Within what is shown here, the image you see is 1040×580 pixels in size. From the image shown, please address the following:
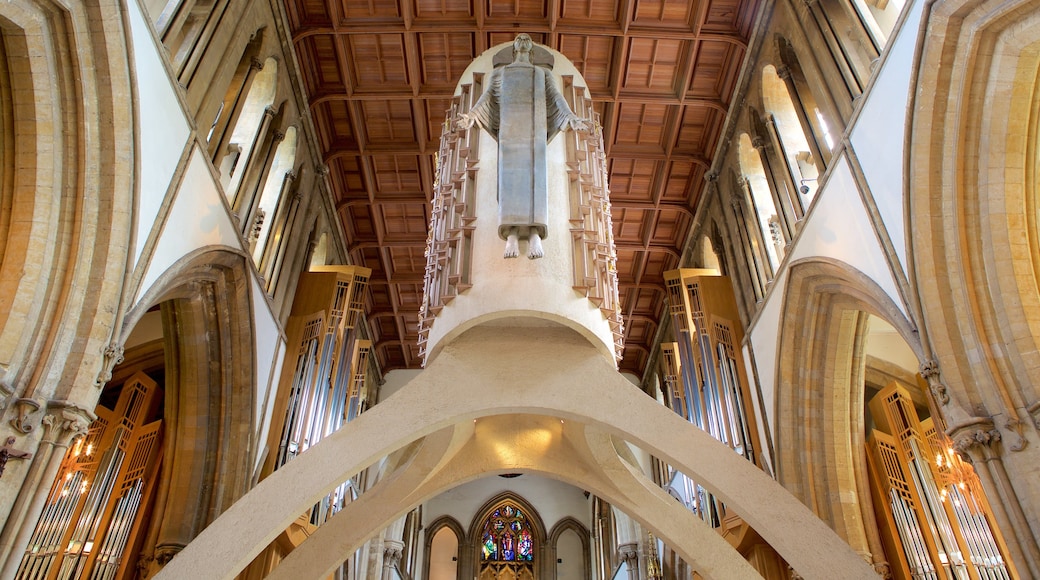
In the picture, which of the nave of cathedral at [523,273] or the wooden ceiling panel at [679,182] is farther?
the wooden ceiling panel at [679,182]

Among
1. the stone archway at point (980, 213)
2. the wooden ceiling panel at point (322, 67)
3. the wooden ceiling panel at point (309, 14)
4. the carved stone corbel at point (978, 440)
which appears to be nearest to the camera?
the carved stone corbel at point (978, 440)

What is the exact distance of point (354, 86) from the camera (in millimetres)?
12562

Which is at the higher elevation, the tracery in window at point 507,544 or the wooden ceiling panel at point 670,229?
the wooden ceiling panel at point 670,229

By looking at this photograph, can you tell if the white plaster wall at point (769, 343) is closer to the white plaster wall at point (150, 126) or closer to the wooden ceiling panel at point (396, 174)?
the wooden ceiling panel at point (396, 174)

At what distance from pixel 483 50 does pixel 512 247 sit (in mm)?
7687

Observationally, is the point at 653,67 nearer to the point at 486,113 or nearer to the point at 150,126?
the point at 486,113

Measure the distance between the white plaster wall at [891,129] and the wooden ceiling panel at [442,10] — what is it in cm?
644

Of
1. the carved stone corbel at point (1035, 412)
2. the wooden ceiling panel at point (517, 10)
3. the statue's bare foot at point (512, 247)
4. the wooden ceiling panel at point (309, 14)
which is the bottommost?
the carved stone corbel at point (1035, 412)

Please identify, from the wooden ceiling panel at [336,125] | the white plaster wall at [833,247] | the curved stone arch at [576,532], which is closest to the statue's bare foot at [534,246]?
the white plaster wall at [833,247]

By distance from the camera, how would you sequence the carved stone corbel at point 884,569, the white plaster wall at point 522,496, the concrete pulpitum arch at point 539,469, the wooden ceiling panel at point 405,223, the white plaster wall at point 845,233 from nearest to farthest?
1. the concrete pulpitum arch at point 539,469
2. the white plaster wall at point 845,233
3. the carved stone corbel at point 884,569
4. the wooden ceiling panel at point 405,223
5. the white plaster wall at point 522,496

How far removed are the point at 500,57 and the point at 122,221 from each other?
383cm

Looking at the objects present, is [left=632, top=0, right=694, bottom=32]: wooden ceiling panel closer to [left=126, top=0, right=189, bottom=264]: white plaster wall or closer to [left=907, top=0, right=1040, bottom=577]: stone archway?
[left=907, top=0, right=1040, bottom=577]: stone archway

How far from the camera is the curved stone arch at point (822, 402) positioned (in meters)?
9.59

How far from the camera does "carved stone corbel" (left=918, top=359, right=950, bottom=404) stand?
6.35 metres
